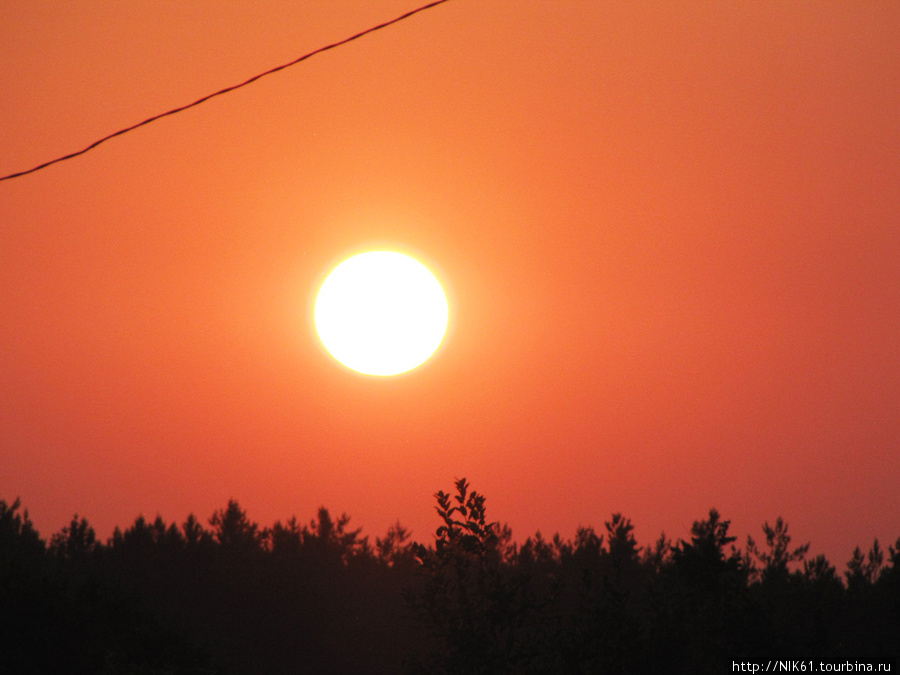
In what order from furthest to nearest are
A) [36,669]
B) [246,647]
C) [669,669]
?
[246,647]
[36,669]
[669,669]

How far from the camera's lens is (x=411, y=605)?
1427cm

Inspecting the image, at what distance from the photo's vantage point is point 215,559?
71688 millimetres

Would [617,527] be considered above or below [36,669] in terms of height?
above

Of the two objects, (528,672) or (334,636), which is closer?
(528,672)

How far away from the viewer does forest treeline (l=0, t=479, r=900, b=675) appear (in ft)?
43.7

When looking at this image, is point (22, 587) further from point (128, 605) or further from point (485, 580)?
point (485, 580)

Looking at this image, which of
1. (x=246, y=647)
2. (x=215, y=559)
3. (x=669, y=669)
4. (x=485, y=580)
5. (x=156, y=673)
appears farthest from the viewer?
(x=215, y=559)

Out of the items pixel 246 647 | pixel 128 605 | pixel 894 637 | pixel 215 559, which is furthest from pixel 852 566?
pixel 128 605

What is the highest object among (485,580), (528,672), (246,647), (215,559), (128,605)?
(215,559)

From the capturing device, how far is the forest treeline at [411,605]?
13312mm

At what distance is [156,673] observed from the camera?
20.3m

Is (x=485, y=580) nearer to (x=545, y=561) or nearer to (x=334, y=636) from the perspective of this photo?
(x=334, y=636)

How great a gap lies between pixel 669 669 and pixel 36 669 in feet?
63.3

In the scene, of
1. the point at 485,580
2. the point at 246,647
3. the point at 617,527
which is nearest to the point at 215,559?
the point at 246,647
